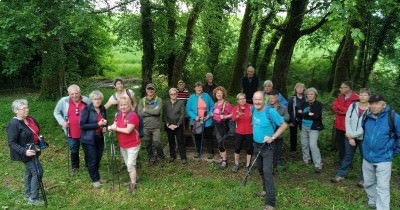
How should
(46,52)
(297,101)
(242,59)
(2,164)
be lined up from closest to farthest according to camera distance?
(297,101)
(2,164)
(46,52)
(242,59)

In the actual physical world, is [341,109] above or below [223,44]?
below

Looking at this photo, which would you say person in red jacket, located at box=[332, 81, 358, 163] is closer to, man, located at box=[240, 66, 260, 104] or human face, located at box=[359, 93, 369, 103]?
human face, located at box=[359, 93, 369, 103]

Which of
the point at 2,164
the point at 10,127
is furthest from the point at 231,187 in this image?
the point at 2,164

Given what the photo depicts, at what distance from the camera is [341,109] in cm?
801

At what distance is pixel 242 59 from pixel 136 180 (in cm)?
1000

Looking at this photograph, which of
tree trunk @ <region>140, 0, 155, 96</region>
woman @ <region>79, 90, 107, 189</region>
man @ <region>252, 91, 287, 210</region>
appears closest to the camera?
man @ <region>252, 91, 287, 210</region>

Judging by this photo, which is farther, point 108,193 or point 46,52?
point 46,52

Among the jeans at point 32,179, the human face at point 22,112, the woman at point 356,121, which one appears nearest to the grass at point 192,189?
the jeans at point 32,179

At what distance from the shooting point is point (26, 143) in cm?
670

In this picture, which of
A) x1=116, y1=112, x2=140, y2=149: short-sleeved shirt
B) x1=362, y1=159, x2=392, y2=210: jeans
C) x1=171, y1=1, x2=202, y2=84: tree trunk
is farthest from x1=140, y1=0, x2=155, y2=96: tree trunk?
x1=362, y1=159, x2=392, y2=210: jeans

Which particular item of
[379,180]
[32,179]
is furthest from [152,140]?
[379,180]

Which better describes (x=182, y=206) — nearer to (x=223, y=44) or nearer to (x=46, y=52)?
(x=46, y=52)

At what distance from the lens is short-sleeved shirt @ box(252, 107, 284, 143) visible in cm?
658

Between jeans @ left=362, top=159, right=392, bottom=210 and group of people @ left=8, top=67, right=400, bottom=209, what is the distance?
14 mm
